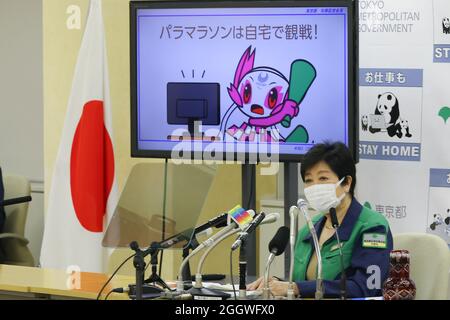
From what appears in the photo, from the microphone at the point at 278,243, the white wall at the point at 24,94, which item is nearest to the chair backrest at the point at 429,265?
the microphone at the point at 278,243

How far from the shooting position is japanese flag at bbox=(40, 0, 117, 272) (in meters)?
4.42

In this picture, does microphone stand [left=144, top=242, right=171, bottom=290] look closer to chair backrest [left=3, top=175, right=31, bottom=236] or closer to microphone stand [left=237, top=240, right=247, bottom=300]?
microphone stand [left=237, top=240, right=247, bottom=300]

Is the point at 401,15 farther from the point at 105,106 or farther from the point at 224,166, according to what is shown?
the point at 105,106

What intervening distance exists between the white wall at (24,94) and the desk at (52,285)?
213 centimetres

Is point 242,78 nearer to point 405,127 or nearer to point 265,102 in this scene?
point 265,102

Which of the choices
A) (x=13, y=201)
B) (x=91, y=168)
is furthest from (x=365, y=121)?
(x=13, y=201)

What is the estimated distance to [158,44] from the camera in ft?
13.0

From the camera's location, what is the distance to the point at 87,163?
4406mm

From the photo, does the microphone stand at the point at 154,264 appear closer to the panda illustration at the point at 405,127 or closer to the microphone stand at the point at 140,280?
the microphone stand at the point at 140,280

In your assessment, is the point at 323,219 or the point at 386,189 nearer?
the point at 323,219

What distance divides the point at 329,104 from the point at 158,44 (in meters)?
0.79

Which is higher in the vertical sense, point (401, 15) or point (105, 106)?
point (401, 15)

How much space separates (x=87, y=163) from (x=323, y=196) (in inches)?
56.9
